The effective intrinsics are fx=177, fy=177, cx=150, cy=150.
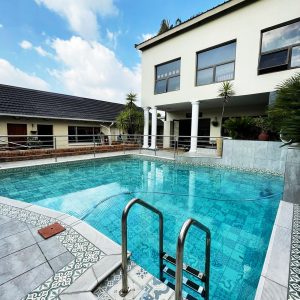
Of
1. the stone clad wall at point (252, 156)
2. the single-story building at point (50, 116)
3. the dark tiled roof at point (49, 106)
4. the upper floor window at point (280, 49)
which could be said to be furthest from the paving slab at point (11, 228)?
the dark tiled roof at point (49, 106)

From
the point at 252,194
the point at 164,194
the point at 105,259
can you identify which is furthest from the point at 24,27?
the point at 252,194

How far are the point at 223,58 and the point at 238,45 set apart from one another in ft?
2.64

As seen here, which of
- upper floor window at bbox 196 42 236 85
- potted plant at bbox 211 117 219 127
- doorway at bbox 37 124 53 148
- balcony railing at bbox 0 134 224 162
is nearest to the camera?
balcony railing at bbox 0 134 224 162

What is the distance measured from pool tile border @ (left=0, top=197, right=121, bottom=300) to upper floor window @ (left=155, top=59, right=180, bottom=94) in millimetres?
8985

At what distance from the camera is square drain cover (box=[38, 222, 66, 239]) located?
2288 millimetres

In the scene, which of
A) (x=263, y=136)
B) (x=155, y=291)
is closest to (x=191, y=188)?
(x=263, y=136)

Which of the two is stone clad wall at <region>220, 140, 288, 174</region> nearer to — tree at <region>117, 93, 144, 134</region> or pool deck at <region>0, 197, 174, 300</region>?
pool deck at <region>0, 197, 174, 300</region>

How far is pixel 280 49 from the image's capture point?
666 centimetres

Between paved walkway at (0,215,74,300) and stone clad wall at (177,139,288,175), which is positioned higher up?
stone clad wall at (177,139,288,175)

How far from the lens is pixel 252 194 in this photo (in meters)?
4.79

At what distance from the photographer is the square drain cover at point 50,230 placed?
2.29 meters

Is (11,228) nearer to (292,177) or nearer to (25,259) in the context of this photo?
(25,259)

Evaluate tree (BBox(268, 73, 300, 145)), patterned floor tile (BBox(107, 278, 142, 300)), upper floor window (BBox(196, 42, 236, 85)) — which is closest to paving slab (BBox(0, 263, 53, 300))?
patterned floor tile (BBox(107, 278, 142, 300))

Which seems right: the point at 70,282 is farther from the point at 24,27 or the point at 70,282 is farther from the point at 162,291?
the point at 24,27
